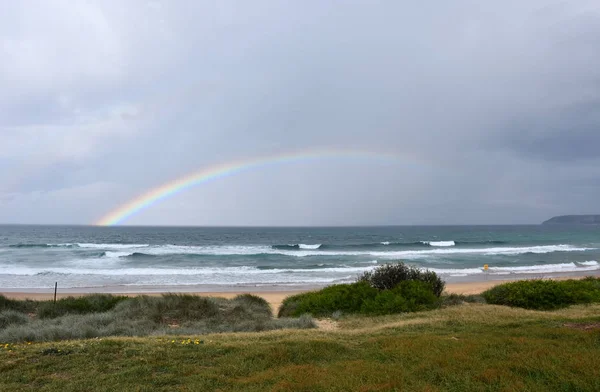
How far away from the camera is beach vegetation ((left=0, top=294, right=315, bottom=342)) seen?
404 inches

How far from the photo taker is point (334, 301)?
46.6 feet

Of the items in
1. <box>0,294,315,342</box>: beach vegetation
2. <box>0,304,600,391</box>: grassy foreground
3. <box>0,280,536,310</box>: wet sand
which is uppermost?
<box>0,304,600,391</box>: grassy foreground

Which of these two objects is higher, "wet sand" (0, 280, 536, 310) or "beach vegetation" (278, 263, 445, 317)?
"beach vegetation" (278, 263, 445, 317)

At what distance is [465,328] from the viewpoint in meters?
8.89

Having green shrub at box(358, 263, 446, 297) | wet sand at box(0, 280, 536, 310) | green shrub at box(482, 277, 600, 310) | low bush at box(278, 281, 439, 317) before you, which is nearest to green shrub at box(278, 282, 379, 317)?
low bush at box(278, 281, 439, 317)

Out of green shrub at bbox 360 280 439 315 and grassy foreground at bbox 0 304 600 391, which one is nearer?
grassy foreground at bbox 0 304 600 391

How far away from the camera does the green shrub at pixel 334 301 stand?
45.7 feet

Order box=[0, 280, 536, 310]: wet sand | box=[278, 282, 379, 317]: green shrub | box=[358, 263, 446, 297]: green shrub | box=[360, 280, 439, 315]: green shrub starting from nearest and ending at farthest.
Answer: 1. box=[360, 280, 439, 315]: green shrub
2. box=[278, 282, 379, 317]: green shrub
3. box=[358, 263, 446, 297]: green shrub
4. box=[0, 280, 536, 310]: wet sand

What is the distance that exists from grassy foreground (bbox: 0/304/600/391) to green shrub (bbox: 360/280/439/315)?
470 cm

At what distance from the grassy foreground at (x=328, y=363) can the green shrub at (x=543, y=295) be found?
5.87m

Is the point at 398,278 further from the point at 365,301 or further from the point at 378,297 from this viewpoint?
the point at 365,301

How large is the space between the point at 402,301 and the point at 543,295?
4.97 meters

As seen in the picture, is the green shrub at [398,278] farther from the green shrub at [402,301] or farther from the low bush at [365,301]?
the green shrub at [402,301]

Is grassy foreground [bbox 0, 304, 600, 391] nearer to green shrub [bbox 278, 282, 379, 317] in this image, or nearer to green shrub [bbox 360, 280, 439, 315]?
green shrub [bbox 360, 280, 439, 315]
